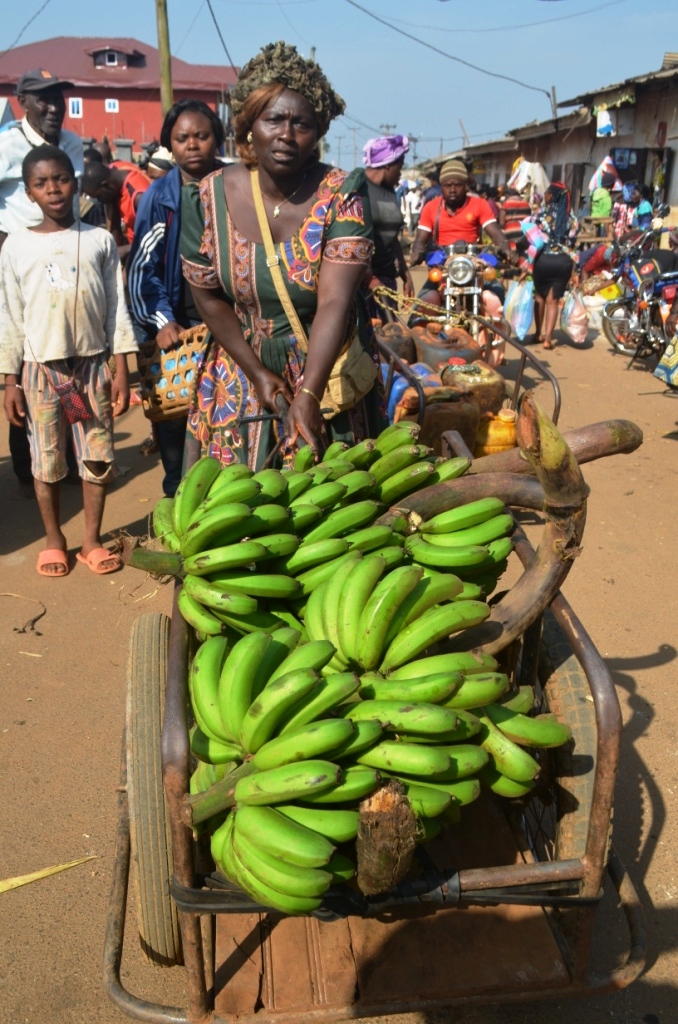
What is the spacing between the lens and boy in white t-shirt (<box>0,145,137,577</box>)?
4.12 metres

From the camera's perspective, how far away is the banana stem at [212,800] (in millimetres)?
1530

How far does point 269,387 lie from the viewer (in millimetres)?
2846

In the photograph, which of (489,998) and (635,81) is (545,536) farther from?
(635,81)

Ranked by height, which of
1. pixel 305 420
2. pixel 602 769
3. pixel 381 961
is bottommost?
pixel 381 961

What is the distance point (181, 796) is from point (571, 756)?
95cm

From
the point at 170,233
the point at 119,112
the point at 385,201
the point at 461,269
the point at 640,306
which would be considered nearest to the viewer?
the point at 170,233

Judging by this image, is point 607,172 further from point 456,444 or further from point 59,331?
point 456,444

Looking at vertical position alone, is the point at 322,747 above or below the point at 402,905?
above

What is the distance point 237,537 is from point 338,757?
619 millimetres

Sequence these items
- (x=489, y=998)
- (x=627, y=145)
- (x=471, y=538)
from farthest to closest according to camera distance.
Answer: (x=627, y=145), (x=471, y=538), (x=489, y=998)

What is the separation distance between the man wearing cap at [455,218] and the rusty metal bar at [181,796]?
7.25 metres

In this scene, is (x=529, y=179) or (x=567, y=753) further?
(x=529, y=179)

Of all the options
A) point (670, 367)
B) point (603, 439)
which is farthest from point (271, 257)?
point (670, 367)

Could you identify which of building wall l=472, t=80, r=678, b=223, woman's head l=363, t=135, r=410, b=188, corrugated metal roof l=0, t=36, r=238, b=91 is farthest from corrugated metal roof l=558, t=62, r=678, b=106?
corrugated metal roof l=0, t=36, r=238, b=91
